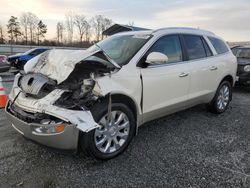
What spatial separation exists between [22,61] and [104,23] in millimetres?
52293

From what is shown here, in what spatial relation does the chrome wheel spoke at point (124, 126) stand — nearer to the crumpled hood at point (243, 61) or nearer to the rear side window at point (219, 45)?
the rear side window at point (219, 45)

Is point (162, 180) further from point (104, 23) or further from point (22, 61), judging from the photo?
point (104, 23)

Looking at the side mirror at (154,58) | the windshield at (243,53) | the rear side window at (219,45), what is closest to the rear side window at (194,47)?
the rear side window at (219,45)

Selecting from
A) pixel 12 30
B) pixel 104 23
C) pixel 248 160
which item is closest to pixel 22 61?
pixel 248 160

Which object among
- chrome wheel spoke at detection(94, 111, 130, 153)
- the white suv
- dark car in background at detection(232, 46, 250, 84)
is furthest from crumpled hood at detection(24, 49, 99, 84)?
dark car in background at detection(232, 46, 250, 84)

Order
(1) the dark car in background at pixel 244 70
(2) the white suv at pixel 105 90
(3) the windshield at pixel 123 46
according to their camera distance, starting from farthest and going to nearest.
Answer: (1) the dark car in background at pixel 244 70, (3) the windshield at pixel 123 46, (2) the white suv at pixel 105 90

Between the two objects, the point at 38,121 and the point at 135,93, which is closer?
the point at 38,121

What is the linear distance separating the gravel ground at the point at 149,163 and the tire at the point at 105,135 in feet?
0.47

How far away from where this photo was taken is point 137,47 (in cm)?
368

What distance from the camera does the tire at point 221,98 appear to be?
5.24 metres

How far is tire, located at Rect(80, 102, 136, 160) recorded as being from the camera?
2.94 meters

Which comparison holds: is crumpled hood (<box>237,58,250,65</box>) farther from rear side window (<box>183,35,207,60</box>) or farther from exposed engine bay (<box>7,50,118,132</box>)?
exposed engine bay (<box>7,50,118,132</box>)

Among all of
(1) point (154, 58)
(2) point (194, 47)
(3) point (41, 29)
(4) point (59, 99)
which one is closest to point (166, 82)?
(1) point (154, 58)

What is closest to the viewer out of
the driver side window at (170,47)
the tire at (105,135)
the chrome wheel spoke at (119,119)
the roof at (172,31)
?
the tire at (105,135)
